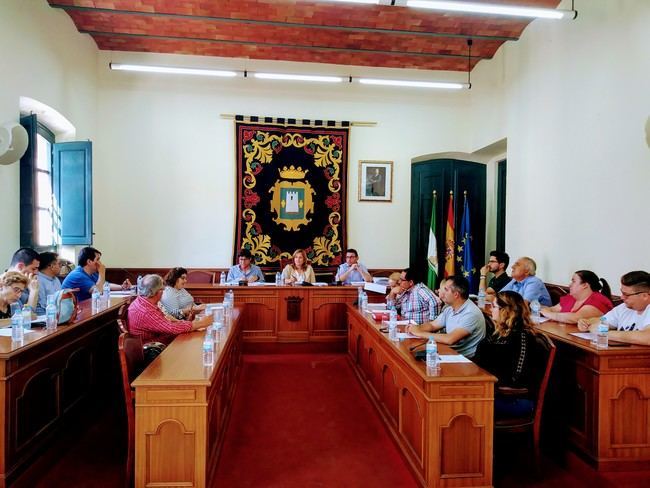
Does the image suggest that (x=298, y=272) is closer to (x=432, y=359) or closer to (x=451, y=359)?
(x=451, y=359)

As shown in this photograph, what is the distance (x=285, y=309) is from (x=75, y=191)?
3.10 m

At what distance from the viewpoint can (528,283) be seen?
192 inches

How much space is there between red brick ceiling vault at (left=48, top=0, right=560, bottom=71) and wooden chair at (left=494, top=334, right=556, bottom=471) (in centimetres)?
437

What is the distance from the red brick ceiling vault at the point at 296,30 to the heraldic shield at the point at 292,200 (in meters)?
1.87

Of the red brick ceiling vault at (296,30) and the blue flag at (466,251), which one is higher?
the red brick ceiling vault at (296,30)

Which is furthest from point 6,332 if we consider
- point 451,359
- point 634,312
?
point 634,312

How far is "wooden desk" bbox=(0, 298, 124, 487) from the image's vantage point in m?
2.51

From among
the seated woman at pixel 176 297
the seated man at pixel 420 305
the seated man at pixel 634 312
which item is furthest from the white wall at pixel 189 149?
the seated man at pixel 634 312

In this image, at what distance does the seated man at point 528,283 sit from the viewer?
15.9 feet

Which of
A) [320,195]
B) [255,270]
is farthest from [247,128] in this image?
[255,270]

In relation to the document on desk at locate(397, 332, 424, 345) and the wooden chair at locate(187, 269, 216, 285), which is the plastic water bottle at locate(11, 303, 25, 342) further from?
the wooden chair at locate(187, 269, 216, 285)

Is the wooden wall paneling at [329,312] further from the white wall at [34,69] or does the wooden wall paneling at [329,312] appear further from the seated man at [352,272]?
the white wall at [34,69]

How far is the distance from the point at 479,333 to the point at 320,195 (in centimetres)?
475

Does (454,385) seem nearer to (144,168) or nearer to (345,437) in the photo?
(345,437)
